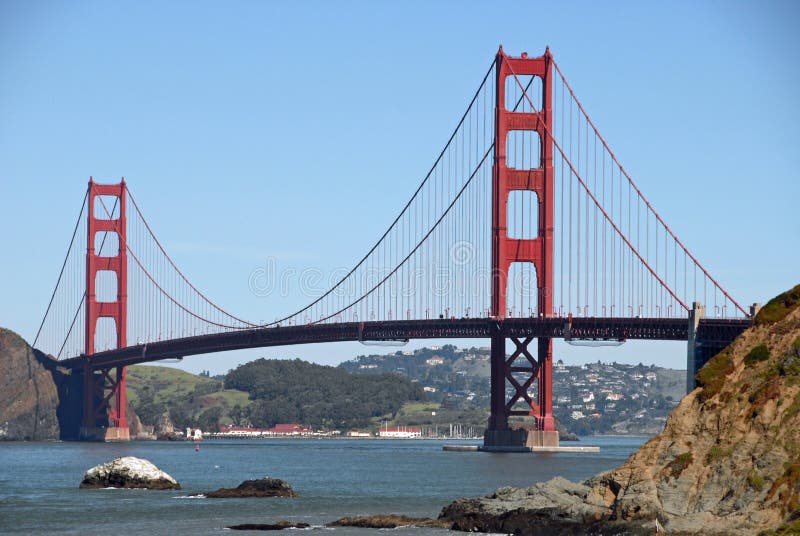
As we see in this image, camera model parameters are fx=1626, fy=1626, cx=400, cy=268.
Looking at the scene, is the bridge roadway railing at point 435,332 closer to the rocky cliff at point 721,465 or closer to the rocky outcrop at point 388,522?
the rocky outcrop at point 388,522

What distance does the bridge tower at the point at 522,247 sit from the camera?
90062mm

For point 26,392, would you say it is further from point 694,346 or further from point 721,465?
point 721,465

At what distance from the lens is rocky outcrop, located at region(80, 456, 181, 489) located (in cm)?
6006

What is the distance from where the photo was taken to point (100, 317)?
435ft

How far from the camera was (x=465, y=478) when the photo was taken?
67250 mm

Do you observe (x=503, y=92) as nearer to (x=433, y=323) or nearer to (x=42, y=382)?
(x=433, y=323)

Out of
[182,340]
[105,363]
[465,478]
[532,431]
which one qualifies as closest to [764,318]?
[465,478]

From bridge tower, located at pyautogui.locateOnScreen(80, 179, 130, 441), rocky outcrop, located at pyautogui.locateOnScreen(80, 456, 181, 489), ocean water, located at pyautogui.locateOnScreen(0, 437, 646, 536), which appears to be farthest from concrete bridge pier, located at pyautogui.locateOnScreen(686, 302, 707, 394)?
bridge tower, located at pyautogui.locateOnScreen(80, 179, 130, 441)

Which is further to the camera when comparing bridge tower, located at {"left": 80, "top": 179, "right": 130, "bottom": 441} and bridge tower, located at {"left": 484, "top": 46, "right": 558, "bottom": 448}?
bridge tower, located at {"left": 80, "top": 179, "right": 130, "bottom": 441}

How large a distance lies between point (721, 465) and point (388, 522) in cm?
1129

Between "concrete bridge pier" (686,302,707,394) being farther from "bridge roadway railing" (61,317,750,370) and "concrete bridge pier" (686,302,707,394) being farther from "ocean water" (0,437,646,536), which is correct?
"ocean water" (0,437,646,536)

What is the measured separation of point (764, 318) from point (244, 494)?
72.7 feet

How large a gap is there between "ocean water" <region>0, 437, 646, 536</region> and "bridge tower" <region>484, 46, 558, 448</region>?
2.55 metres

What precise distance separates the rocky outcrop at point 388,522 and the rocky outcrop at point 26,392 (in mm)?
96320
